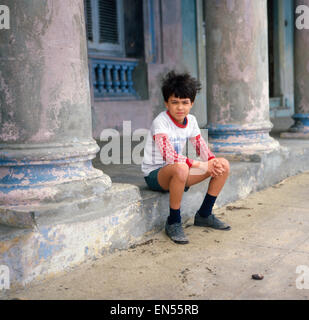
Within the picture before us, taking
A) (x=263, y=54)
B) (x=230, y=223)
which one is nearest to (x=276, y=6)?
(x=263, y=54)

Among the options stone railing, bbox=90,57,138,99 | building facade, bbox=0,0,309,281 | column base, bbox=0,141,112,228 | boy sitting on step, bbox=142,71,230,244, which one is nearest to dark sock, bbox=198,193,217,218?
boy sitting on step, bbox=142,71,230,244

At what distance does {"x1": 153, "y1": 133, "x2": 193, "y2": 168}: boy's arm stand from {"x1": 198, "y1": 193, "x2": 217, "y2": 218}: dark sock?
0.32 m

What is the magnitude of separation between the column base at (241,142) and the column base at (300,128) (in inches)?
67.8

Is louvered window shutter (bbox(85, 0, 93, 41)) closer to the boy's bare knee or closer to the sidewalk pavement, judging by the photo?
the sidewalk pavement

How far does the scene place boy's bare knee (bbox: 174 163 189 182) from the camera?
9.12 feet

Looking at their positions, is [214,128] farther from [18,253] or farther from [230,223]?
[18,253]

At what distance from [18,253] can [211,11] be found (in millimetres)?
3101

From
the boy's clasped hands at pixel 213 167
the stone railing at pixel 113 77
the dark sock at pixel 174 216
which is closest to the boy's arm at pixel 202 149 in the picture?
the boy's clasped hands at pixel 213 167

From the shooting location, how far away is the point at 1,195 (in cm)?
244

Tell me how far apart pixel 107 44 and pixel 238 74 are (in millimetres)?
4006

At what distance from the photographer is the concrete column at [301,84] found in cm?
616

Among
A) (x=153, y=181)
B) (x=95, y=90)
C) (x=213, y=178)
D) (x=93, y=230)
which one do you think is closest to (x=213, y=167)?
(x=213, y=178)

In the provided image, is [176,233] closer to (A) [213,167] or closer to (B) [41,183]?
(A) [213,167]

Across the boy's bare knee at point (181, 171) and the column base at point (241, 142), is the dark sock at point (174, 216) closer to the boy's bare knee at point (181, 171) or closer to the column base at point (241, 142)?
the boy's bare knee at point (181, 171)
